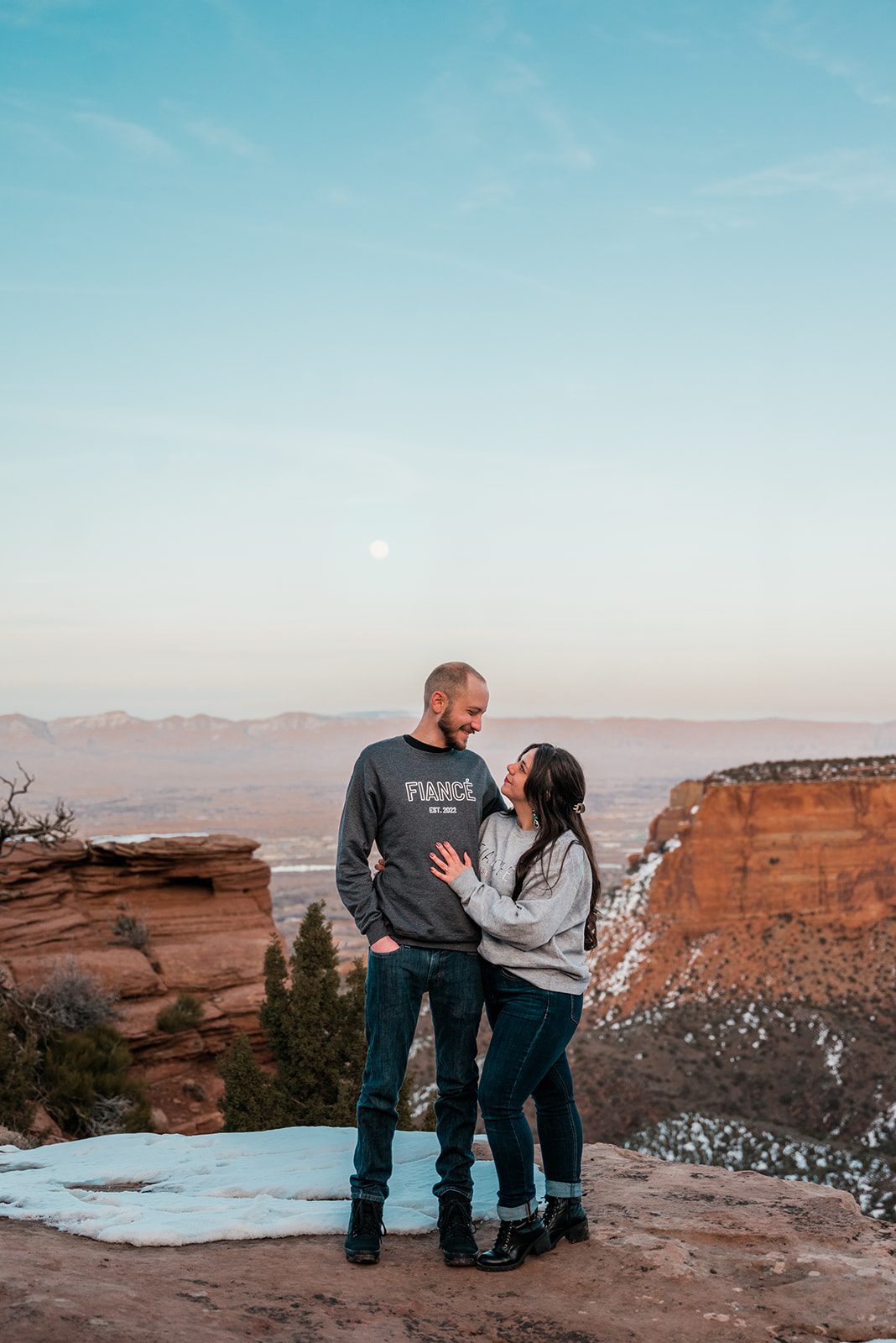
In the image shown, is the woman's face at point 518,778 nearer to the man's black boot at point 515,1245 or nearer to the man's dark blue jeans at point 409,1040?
the man's dark blue jeans at point 409,1040

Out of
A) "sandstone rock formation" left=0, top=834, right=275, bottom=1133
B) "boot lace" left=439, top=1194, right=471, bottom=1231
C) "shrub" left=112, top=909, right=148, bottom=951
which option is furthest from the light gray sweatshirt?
"shrub" left=112, top=909, right=148, bottom=951

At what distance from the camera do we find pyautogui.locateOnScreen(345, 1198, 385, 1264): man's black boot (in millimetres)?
4074

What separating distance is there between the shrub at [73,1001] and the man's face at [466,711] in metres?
11.5

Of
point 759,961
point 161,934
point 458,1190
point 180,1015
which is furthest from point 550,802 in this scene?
point 759,961

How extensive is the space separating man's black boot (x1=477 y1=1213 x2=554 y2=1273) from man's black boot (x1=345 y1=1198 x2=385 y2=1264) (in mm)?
427

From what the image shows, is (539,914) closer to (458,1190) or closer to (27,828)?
(458,1190)

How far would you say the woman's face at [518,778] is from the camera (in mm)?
4477

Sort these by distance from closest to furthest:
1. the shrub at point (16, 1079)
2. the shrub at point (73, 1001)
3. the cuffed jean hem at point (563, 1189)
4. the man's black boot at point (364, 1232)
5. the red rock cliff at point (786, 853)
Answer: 1. the man's black boot at point (364, 1232)
2. the cuffed jean hem at point (563, 1189)
3. the shrub at point (16, 1079)
4. the shrub at point (73, 1001)
5. the red rock cliff at point (786, 853)

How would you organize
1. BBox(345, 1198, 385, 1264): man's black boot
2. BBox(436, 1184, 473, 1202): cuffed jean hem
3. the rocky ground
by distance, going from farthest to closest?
1. BBox(436, 1184, 473, 1202): cuffed jean hem
2. BBox(345, 1198, 385, 1264): man's black boot
3. the rocky ground

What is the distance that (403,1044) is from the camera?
4438 mm

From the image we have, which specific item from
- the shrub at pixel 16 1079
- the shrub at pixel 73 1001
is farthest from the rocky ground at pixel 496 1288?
the shrub at pixel 73 1001

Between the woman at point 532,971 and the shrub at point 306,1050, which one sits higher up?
the woman at point 532,971

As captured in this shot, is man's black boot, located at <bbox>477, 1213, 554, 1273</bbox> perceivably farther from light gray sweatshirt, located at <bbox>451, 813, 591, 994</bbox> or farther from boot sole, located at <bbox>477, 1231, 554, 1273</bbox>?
light gray sweatshirt, located at <bbox>451, 813, 591, 994</bbox>

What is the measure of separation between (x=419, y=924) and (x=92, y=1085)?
1026 cm
